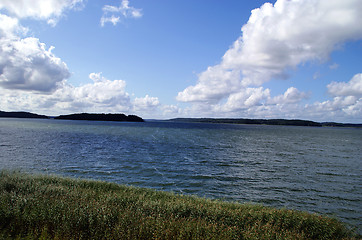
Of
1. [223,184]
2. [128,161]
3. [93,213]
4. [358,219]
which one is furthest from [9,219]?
[128,161]

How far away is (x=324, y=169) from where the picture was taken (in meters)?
33.5

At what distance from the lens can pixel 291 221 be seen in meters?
12.0

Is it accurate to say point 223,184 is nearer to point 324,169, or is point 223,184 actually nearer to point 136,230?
point 136,230

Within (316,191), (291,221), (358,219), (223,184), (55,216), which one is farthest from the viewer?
(223,184)

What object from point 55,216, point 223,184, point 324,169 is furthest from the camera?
point 324,169

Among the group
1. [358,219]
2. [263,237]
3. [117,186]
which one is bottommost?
[358,219]

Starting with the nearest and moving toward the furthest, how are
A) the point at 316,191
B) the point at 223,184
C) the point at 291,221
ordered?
the point at 291,221 < the point at 316,191 < the point at 223,184

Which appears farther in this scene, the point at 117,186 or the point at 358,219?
the point at 117,186

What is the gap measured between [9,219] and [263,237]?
1094 cm

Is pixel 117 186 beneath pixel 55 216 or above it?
beneath

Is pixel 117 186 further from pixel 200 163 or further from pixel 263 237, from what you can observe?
pixel 200 163

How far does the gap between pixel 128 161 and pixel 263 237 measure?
28.9m


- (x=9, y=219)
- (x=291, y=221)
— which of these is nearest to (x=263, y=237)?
(x=291, y=221)

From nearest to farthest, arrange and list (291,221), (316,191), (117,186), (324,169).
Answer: (291,221)
(117,186)
(316,191)
(324,169)
